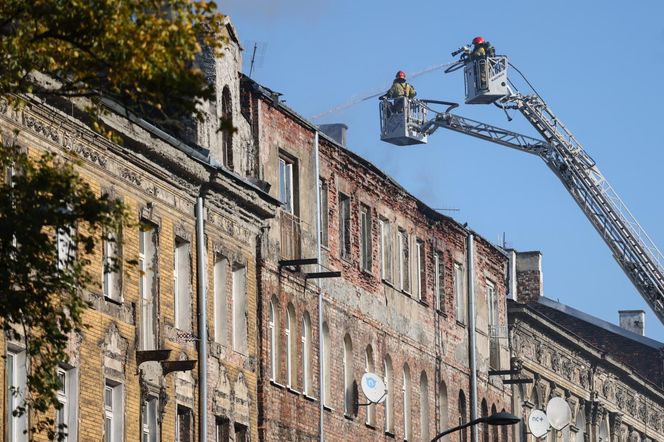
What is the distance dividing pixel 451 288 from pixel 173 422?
20.1 metres

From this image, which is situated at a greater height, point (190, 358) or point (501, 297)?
point (501, 297)

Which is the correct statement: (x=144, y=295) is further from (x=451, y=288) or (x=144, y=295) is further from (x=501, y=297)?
(x=501, y=297)

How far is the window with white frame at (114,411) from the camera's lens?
123ft

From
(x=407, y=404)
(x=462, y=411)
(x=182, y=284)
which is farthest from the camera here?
(x=462, y=411)

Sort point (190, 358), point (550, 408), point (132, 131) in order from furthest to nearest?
point (550, 408)
point (190, 358)
point (132, 131)

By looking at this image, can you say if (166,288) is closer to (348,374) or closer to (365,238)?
(348,374)

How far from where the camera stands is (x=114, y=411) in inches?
1486

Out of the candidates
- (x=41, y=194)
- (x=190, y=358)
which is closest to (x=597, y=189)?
(x=190, y=358)

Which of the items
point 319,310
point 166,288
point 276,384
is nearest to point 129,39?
point 166,288

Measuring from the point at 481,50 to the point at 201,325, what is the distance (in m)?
32.0

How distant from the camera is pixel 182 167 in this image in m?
40.8

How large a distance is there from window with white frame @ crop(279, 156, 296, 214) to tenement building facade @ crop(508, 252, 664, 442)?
59.4 feet

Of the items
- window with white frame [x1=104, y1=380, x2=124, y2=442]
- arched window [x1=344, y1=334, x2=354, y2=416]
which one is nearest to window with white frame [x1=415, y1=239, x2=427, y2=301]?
arched window [x1=344, y1=334, x2=354, y2=416]

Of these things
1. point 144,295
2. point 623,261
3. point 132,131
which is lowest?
point 144,295
